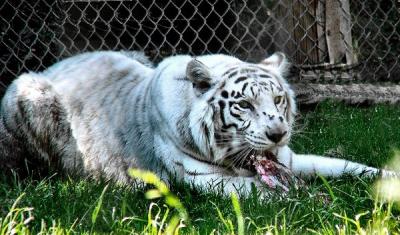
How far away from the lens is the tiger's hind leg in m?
4.92

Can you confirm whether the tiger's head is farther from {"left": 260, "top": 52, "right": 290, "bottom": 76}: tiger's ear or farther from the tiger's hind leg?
the tiger's hind leg

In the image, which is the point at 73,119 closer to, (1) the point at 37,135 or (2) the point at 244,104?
(1) the point at 37,135

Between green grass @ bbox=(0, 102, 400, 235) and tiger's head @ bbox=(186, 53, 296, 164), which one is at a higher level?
tiger's head @ bbox=(186, 53, 296, 164)

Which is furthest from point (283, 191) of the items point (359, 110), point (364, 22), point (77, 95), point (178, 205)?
point (364, 22)

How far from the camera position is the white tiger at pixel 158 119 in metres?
4.26

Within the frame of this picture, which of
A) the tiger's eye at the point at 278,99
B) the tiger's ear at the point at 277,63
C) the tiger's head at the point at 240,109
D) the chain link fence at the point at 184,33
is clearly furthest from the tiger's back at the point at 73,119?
the chain link fence at the point at 184,33

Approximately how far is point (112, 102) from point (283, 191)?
1.42m

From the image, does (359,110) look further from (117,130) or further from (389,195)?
(389,195)

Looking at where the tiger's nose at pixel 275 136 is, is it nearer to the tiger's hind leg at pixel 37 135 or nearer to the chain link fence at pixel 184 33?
the tiger's hind leg at pixel 37 135

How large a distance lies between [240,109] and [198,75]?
0.29 m

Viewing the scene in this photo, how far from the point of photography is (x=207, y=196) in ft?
12.6

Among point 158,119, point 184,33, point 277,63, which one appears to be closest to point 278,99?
point 277,63

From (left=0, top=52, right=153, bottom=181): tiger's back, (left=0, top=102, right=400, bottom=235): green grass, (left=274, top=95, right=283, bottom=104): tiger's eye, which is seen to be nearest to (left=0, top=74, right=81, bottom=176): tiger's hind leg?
(left=0, top=52, right=153, bottom=181): tiger's back

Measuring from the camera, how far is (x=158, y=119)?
177 inches
